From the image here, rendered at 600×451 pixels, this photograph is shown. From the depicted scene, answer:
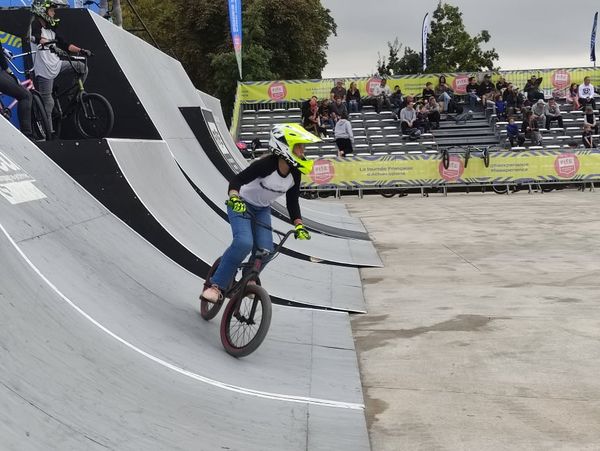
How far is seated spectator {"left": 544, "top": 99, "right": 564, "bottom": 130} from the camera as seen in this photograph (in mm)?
28766

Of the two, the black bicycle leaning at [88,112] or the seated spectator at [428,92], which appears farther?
the seated spectator at [428,92]

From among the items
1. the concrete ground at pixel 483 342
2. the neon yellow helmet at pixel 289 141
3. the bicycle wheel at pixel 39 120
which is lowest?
the concrete ground at pixel 483 342

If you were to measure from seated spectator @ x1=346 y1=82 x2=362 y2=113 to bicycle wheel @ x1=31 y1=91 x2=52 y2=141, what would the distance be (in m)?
22.0

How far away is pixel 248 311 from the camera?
5645 millimetres

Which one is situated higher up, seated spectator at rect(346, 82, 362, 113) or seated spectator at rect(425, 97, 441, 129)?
seated spectator at rect(346, 82, 362, 113)

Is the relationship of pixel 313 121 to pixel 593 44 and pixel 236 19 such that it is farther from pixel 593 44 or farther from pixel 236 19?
pixel 593 44

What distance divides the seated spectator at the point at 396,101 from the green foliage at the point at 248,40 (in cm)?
1541

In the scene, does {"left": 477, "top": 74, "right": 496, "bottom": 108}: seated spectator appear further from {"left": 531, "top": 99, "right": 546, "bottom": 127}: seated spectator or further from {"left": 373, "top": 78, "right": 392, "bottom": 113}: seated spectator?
{"left": 373, "top": 78, "right": 392, "bottom": 113}: seated spectator

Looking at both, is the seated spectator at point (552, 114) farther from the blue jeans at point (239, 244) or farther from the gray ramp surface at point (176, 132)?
the blue jeans at point (239, 244)

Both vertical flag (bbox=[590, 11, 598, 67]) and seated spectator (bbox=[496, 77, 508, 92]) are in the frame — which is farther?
vertical flag (bbox=[590, 11, 598, 67])

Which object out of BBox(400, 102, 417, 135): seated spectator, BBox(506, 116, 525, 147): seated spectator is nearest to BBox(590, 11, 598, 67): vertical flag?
BBox(506, 116, 525, 147): seated spectator

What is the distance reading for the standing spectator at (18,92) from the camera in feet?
26.7

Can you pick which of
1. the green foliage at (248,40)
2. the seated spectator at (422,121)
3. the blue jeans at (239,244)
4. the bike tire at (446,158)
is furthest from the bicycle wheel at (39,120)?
the green foliage at (248,40)

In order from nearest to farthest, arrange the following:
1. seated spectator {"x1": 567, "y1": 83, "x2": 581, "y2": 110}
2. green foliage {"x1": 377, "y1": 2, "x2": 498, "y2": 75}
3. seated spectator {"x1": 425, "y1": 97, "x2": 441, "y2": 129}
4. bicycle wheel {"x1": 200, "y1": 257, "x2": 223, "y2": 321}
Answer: bicycle wheel {"x1": 200, "y1": 257, "x2": 223, "y2": 321} < seated spectator {"x1": 425, "y1": 97, "x2": 441, "y2": 129} < seated spectator {"x1": 567, "y1": 83, "x2": 581, "y2": 110} < green foliage {"x1": 377, "y1": 2, "x2": 498, "y2": 75}
